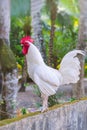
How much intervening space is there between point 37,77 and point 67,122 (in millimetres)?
1117

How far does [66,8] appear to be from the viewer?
18.8m

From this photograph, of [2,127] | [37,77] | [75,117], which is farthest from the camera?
[75,117]

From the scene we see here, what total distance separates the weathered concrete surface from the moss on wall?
1382mm

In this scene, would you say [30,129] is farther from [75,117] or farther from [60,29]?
[60,29]

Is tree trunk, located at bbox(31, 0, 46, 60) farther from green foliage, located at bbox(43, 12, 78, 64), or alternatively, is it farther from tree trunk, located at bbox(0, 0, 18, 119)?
green foliage, located at bbox(43, 12, 78, 64)

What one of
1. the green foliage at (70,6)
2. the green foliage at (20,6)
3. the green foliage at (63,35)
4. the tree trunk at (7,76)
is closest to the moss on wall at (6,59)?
the tree trunk at (7,76)

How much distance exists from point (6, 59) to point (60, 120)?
1.66 metres

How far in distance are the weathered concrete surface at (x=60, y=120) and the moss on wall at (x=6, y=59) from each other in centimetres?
138

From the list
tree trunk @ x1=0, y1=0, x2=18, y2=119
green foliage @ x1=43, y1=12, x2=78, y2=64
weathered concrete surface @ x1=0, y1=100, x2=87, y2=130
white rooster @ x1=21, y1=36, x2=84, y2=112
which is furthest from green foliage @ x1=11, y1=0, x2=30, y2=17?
white rooster @ x1=21, y1=36, x2=84, y2=112

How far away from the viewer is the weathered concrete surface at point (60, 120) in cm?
531

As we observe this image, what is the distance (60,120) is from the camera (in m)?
5.94

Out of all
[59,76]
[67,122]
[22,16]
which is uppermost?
[22,16]

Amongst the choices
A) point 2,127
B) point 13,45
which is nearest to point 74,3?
point 13,45

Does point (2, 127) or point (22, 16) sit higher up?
point (22, 16)
